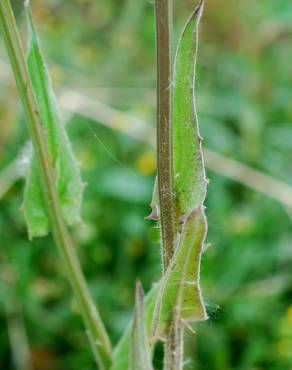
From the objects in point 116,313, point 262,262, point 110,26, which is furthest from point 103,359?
point 110,26

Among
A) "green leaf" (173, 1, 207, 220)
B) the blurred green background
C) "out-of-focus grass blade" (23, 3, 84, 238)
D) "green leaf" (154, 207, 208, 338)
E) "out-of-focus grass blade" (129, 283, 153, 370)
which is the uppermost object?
the blurred green background

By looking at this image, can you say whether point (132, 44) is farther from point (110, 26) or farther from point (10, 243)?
point (10, 243)

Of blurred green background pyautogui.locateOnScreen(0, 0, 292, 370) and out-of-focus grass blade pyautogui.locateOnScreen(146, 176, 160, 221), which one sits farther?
blurred green background pyautogui.locateOnScreen(0, 0, 292, 370)

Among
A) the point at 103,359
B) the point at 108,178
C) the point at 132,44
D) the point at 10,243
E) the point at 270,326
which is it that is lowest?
the point at 103,359

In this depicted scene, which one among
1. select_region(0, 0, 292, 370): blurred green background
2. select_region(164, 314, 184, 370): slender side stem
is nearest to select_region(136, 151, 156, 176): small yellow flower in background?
select_region(0, 0, 292, 370): blurred green background

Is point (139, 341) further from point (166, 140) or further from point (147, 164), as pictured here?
point (147, 164)

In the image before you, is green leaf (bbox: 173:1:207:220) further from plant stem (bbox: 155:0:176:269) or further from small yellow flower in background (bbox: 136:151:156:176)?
small yellow flower in background (bbox: 136:151:156:176)

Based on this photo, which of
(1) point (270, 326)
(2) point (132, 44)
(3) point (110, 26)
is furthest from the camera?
(3) point (110, 26)
